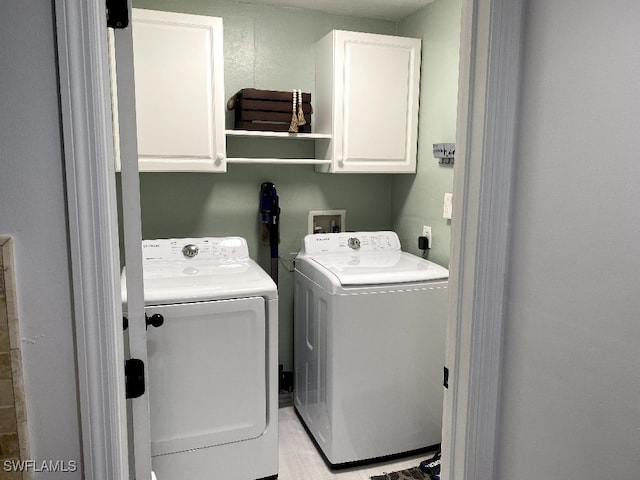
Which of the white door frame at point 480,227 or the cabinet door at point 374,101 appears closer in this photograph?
the white door frame at point 480,227

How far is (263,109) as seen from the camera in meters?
2.46

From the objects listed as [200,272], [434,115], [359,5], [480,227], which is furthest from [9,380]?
[359,5]

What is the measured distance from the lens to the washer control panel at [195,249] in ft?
7.92

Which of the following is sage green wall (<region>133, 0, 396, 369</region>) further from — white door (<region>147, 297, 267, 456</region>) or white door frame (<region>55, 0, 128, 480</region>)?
white door frame (<region>55, 0, 128, 480</region>)

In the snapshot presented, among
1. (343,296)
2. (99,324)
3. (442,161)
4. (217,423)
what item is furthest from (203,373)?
(442,161)

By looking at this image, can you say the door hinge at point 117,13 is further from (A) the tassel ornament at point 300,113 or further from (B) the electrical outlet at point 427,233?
(B) the electrical outlet at point 427,233

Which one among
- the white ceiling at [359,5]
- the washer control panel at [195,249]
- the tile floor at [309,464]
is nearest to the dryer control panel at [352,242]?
the washer control panel at [195,249]

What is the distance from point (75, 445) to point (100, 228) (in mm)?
366

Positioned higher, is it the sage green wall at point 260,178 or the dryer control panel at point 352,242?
the sage green wall at point 260,178

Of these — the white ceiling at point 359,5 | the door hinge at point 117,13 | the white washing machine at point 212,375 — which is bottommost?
the white washing machine at point 212,375

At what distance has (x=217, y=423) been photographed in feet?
6.94

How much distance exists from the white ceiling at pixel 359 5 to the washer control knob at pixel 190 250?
131 centimetres

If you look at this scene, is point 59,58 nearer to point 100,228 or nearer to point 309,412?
point 100,228

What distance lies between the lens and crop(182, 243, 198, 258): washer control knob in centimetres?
247
